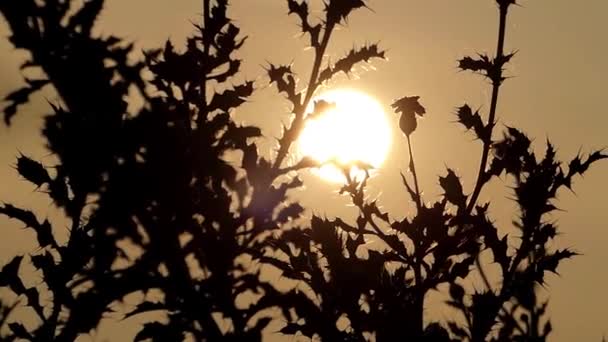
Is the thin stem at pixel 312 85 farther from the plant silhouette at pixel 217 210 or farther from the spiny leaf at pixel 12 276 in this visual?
the spiny leaf at pixel 12 276

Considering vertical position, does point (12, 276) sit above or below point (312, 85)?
below

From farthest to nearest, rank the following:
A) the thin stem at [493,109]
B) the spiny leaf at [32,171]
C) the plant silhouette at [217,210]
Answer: the spiny leaf at [32,171] < the thin stem at [493,109] < the plant silhouette at [217,210]

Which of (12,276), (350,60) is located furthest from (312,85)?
(12,276)

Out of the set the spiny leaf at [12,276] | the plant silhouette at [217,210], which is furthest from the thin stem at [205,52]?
the spiny leaf at [12,276]

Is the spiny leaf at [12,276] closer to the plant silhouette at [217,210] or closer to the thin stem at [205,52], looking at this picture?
the plant silhouette at [217,210]

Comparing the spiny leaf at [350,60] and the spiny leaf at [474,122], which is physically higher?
the spiny leaf at [350,60]

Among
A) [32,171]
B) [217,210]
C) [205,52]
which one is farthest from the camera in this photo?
[32,171]

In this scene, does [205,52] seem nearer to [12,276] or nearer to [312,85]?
[312,85]

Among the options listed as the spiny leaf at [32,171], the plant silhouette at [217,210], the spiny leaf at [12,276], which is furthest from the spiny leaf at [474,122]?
the spiny leaf at [12,276]

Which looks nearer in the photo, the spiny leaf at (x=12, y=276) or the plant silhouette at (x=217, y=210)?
the plant silhouette at (x=217, y=210)

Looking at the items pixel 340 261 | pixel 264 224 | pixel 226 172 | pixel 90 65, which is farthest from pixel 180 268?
pixel 340 261

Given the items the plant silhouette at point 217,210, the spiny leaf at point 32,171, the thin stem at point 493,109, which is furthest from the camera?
the spiny leaf at point 32,171

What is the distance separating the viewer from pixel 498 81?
5910mm

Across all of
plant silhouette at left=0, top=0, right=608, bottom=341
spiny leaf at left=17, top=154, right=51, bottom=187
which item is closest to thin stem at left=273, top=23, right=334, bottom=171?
plant silhouette at left=0, top=0, right=608, bottom=341
